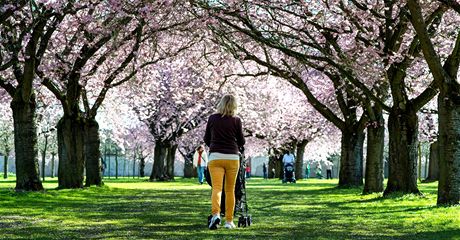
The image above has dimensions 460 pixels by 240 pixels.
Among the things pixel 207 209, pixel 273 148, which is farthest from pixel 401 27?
pixel 273 148

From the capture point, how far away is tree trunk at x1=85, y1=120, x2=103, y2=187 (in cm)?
3017

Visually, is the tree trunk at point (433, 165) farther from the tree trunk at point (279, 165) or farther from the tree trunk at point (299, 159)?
the tree trunk at point (279, 165)

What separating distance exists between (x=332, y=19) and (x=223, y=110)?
623 inches

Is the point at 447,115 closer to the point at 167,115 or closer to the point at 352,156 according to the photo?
the point at 352,156

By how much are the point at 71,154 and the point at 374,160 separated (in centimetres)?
1022

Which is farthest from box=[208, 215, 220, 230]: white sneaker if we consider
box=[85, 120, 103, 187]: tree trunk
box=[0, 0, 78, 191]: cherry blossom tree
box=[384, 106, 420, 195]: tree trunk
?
box=[85, 120, 103, 187]: tree trunk

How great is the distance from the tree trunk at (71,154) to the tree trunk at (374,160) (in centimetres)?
983

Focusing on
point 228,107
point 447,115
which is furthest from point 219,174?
point 447,115

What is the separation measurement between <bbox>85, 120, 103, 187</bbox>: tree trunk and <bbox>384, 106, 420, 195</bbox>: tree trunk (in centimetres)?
1274

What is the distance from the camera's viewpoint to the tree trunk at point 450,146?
16156 mm

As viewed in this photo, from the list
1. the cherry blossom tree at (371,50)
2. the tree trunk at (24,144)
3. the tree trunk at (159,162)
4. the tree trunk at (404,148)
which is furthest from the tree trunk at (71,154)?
the tree trunk at (159,162)

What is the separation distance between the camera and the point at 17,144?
22734 millimetres

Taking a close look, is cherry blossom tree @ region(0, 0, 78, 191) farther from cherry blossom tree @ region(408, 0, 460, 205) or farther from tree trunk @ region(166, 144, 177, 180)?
tree trunk @ region(166, 144, 177, 180)

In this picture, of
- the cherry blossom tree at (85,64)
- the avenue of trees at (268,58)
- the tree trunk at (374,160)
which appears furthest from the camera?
the tree trunk at (374,160)
